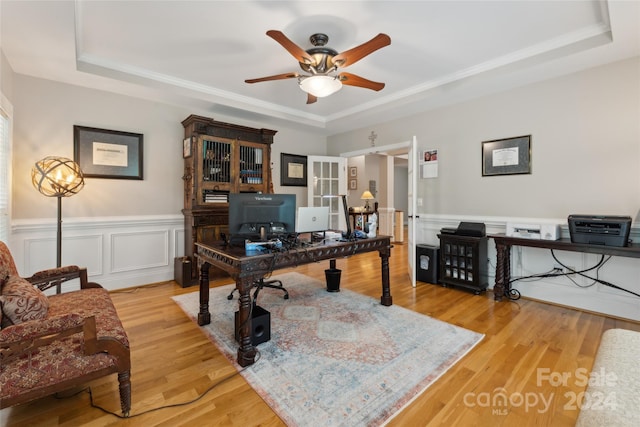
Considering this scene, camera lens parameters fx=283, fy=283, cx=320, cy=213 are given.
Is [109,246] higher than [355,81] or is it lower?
lower

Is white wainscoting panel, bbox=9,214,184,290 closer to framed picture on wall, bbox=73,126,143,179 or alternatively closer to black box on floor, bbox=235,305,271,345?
framed picture on wall, bbox=73,126,143,179

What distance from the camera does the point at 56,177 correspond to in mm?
3029

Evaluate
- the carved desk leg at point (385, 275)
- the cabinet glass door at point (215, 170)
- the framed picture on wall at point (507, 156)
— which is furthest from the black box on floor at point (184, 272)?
the framed picture on wall at point (507, 156)

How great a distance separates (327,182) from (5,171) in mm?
4452

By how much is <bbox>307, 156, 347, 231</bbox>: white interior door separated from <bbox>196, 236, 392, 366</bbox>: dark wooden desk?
9.54 feet

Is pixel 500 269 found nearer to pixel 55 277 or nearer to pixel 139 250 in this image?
pixel 55 277

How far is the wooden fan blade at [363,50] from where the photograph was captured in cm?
211

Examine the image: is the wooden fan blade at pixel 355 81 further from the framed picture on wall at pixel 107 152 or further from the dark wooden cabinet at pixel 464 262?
the framed picture on wall at pixel 107 152

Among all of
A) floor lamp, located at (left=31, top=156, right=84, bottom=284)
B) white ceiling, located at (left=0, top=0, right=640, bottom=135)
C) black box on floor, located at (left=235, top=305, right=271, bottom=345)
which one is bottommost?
black box on floor, located at (left=235, top=305, right=271, bottom=345)

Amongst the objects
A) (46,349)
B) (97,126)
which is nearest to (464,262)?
(46,349)

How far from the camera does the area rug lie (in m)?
1.66

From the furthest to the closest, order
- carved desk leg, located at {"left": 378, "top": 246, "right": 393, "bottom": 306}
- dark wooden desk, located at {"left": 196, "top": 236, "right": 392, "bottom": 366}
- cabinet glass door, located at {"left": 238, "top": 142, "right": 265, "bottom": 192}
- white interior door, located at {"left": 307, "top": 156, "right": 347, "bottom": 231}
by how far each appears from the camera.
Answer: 1. white interior door, located at {"left": 307, "top": 156, "right": 347, "bottom": 231}
2. cabinet glass door, located at {"left": 238, "top": 142, "right": 265, "bottom": 192}
3. carved desk leg, located at {"left": 378, "top": 246, "right": 393, "bottom": 306}
4. dark wooden desk, located at {"left": 196, "top": 236, "right": 392, "bottom": 366}

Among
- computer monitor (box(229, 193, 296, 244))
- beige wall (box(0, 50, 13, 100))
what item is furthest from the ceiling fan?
beige wall (box(0, 50, 13, 100))

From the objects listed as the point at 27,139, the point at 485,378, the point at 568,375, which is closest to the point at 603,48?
the point at 568,375
